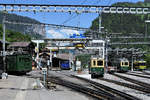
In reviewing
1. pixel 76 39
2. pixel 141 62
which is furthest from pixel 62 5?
pixel 141 62

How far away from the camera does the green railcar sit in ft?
124

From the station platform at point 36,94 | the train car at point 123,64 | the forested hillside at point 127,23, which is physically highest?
the forested hillside at point 127,23

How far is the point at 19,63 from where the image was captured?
37.9m

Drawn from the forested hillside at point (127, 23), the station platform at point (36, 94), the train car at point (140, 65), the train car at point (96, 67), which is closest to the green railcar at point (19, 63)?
the train car at point (96, 67)

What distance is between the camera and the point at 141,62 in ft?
192

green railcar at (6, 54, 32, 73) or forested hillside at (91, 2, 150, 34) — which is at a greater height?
forested hillside at (91, 2, 150, 34)

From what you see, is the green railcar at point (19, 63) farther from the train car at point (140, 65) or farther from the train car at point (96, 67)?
the train car at point (140, 65)

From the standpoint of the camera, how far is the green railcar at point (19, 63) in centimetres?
3788

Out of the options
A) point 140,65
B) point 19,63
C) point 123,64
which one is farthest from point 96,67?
point 140,65

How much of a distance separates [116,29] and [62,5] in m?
71.5

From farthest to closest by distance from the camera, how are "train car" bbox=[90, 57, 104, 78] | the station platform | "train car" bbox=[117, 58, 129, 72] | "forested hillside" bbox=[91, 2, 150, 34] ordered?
"forested hillside" bbox=[91, 2, 150, 34] < "train car" bbox=[117, 58, 129, 72] < "train car" bbox=[90, 57, 104, 78] < the station platform

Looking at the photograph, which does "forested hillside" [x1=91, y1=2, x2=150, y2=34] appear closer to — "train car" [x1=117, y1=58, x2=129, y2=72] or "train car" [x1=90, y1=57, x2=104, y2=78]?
"train car" [x1=117, y1=58, x2=129, y2=72]

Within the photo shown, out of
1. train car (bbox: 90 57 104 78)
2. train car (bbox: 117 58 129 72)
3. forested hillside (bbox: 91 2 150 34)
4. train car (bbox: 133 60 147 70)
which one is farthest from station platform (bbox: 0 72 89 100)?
forested hillside (bbox: 91 2 150 34)

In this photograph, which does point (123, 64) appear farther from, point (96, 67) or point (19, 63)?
point (19, 63)
